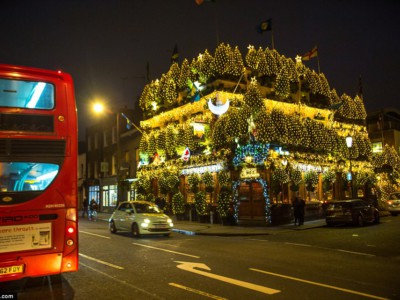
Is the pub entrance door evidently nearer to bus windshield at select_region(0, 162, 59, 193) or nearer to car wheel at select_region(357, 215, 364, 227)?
car wheel at select_region(357, 215, 364, 227)

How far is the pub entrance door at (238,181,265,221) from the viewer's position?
2399 centimetres

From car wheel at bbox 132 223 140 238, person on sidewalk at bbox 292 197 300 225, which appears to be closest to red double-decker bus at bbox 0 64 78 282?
car wheel at bbox 132 223 140 238

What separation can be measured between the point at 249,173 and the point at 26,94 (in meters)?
17.7

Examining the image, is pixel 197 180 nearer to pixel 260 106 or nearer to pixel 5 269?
pixel 260 106

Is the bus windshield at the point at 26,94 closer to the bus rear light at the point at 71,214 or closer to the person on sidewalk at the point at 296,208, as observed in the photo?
the bus rear light at the point at 71,214

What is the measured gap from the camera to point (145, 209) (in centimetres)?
1942

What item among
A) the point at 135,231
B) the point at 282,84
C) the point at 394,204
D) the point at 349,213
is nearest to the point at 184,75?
the point at 282,84

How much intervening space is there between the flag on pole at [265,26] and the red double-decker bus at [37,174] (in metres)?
20.7

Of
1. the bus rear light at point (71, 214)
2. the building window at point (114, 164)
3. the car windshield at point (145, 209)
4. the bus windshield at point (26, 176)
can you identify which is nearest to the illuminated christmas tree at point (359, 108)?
the car windshield at point (145, 209)

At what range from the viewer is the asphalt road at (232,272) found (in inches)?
301

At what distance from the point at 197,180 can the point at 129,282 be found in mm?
18907

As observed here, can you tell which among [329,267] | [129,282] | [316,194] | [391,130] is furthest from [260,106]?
[391,130]

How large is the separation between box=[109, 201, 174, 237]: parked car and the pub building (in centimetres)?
623

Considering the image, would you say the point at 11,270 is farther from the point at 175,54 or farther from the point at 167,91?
the point at 175,54
